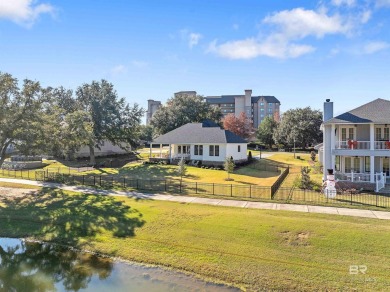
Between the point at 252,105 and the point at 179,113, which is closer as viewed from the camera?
the point at 179,113

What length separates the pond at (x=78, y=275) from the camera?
36.3 ft

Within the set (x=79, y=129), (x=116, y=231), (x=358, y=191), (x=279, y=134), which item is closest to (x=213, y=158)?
(x=79, y=129)

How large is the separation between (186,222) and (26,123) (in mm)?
17785

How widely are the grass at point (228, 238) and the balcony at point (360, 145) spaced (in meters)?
10.9

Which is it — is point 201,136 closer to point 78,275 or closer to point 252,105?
point 78,275

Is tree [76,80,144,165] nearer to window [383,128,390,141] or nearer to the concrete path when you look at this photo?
the concrete path

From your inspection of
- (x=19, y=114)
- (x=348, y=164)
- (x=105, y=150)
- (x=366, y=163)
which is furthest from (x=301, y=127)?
(x=19, y=114)

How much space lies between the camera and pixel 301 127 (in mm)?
65812

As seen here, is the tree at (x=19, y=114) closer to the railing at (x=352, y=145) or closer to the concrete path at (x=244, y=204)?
the concrete path at (x=244, y=204)

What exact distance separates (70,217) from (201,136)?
26.1 metres

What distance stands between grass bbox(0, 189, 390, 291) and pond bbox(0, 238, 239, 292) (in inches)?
27.3

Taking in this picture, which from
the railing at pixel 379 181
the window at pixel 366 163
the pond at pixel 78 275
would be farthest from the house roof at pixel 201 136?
the pond at pixel 78 275

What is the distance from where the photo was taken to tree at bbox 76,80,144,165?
4306 centimetres


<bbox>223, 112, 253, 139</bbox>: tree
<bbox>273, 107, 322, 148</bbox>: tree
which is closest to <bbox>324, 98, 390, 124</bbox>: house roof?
<bbox>273, 107, 322, 148</bbox>: tree
